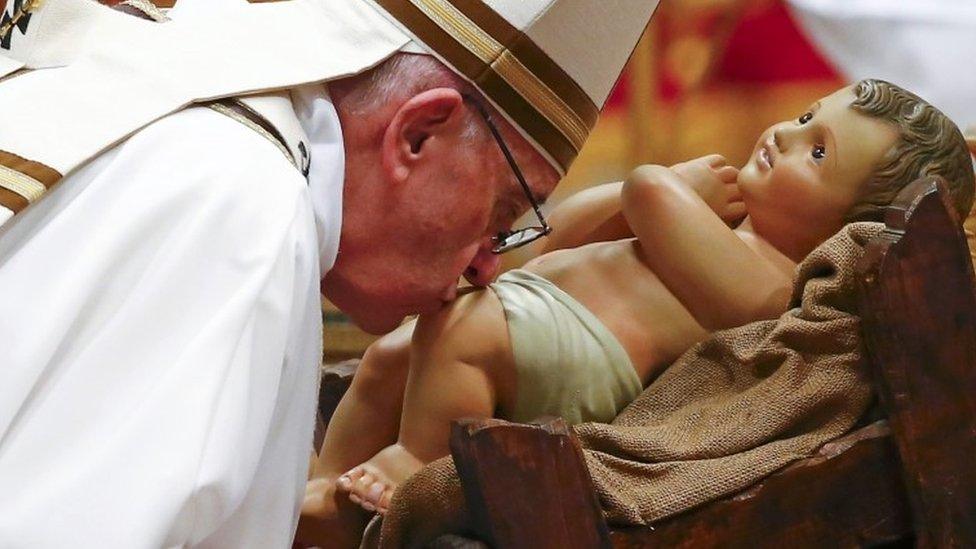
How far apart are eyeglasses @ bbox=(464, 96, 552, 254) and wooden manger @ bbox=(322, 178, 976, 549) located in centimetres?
23

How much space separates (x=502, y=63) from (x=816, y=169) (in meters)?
0.45

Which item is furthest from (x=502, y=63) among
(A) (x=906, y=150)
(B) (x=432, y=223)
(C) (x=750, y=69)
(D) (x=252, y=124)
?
(C) (x=750, y=69)

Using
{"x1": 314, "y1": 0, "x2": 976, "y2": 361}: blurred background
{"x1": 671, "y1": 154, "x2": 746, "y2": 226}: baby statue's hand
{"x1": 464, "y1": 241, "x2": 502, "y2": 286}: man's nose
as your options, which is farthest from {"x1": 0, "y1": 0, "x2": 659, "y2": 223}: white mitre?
{"x1": 314, "y1": 0, "x2": 976, "y2": 361}: blurred background

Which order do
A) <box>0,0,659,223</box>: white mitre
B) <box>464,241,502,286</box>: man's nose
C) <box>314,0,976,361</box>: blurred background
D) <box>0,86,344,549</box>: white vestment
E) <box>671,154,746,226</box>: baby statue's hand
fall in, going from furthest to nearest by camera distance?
<box>314,0,976,361</box>: blurred background, <box>671,154,746,226</box>: baby statue's hand, <box>464,241,502,286</box>: man's nose, <box>0,0,659,223</box>: white mitre, <box>0,86,344,549</box>: white vestment

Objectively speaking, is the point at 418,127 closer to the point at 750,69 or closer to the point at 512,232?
the point at 512,232

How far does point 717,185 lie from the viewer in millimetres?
1588

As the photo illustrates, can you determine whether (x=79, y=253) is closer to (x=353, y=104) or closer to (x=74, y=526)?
(x=74, y=526)

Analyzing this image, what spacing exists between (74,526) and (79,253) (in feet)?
0.66

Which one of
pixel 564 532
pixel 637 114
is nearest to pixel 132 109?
pixel 564 532

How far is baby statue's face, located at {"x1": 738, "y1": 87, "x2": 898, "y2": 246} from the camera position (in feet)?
4.80

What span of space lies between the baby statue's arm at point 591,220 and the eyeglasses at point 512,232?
0.31 meters

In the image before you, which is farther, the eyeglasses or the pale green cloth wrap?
the pale green cloth wrap

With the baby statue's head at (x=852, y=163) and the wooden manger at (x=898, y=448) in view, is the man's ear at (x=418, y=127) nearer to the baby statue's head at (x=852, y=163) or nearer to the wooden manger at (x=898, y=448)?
the wooden manger at (x=898, y=448)

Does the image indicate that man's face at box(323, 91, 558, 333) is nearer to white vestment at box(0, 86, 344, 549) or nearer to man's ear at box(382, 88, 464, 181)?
man's ear at box(382, 88, 464, 181)
